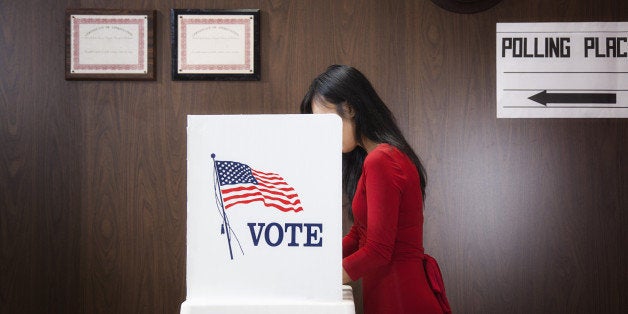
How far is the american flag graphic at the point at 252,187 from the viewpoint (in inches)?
33.0

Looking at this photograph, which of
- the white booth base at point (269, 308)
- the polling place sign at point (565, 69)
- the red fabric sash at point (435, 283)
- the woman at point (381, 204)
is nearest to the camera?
the white booth base at point (269, 308)

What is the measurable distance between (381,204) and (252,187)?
1.36 feet

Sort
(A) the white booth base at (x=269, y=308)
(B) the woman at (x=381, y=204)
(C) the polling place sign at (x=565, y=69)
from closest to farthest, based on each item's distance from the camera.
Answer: (A) the white booth base at (x=269, y=308), (B) the woman at (x=381, y=204), (C) the polling place sign at (x=565, y=69)

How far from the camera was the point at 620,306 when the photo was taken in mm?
2143

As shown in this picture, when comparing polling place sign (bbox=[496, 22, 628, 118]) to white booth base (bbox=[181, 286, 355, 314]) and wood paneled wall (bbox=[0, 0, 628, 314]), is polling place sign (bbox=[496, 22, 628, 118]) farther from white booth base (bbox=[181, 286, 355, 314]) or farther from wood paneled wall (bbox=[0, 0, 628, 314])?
white booth base (bbox=[181, 286, 355, 314])

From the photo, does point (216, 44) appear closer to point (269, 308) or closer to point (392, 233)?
point (392, 233)

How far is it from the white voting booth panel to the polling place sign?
1.56 m

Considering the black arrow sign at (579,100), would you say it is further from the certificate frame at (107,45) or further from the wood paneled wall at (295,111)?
the certificate frame at (107,45)

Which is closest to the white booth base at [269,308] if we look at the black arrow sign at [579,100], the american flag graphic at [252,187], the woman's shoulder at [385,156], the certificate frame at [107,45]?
the american flag graphic at [252,187]

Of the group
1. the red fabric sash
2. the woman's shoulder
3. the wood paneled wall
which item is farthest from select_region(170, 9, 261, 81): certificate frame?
the red fabric sash

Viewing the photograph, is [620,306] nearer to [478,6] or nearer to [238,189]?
[478,6]

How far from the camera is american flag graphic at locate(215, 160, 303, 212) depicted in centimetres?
84

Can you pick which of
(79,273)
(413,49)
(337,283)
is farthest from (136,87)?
(337,283)

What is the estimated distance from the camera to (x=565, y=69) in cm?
213
